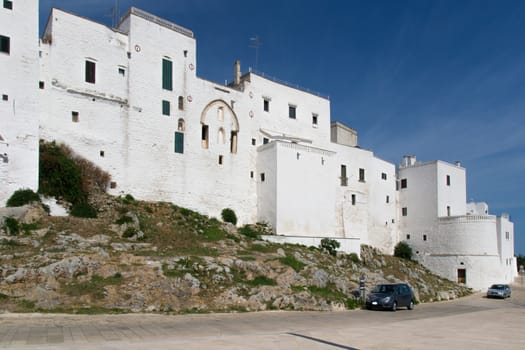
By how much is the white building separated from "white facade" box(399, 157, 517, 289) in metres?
2.03

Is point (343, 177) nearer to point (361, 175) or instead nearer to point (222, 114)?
point (361, 175)

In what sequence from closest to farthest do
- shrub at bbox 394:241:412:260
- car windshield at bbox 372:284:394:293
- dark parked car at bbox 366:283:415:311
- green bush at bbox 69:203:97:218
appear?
dark parked car at bbox 366:283:415:311 → car windshield at bbox 372:284:394:293 → green bush at bbox 69:203:97:218 → shrub at bbox 394:241:412:260

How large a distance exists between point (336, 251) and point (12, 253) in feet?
85.0

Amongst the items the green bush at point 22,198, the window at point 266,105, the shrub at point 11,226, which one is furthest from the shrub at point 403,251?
the shrub at point 11,226

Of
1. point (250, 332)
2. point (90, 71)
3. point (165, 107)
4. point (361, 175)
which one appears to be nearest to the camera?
point (250, 332)

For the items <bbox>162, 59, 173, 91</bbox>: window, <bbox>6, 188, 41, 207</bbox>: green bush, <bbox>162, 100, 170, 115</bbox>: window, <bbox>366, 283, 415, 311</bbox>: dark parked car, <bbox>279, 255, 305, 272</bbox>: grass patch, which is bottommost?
<bbox>366, 283, 415, 311</bbox>: dark parked car

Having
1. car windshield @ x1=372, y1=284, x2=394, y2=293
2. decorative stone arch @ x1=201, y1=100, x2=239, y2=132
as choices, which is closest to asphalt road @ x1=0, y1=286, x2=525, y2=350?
car windshield @ x1=372, y1=284, x2=394, y2=293

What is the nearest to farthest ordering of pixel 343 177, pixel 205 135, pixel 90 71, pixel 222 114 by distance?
pixel 90 71 < pixel 205 135 < pixel 222 114 < pixel 343 177

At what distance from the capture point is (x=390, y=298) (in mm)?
26609

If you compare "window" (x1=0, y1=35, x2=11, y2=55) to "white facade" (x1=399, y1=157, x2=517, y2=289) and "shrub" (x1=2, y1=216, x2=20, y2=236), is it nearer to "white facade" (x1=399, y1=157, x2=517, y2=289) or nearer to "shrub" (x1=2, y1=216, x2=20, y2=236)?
"shrub" (x1=2, y1=216, x2=20, y2=236)

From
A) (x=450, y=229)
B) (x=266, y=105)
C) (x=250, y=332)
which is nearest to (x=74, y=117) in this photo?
(x=266, y=105)

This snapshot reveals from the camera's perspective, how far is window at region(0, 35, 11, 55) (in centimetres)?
2923

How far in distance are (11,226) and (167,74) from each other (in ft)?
57.9

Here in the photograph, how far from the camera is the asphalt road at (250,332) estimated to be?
558 inches
